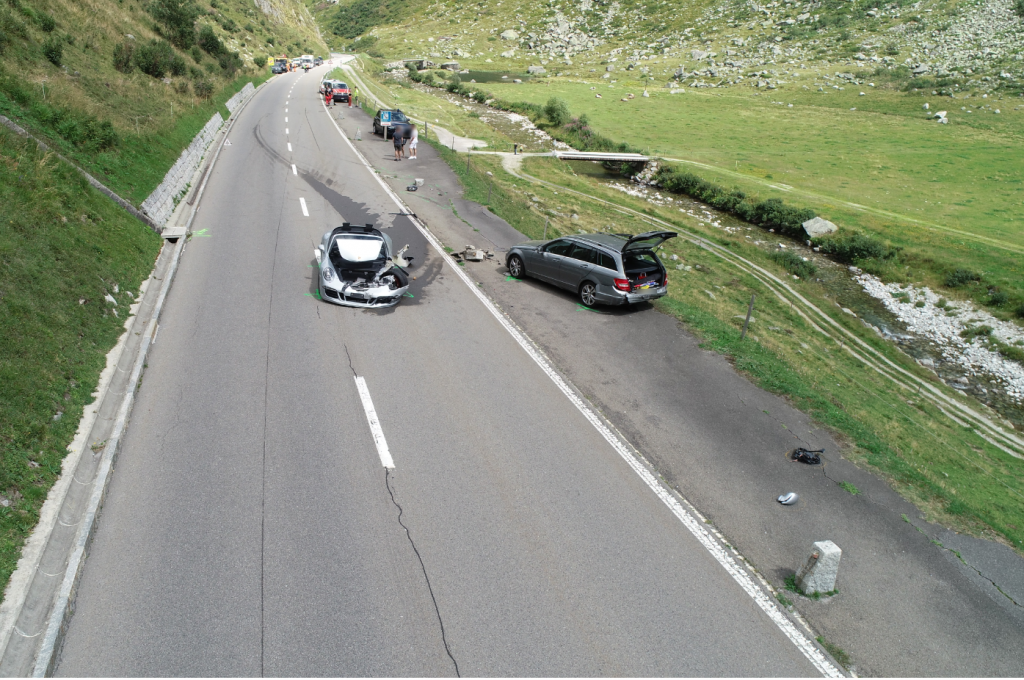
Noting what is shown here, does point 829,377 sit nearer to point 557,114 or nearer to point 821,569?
point 821,569

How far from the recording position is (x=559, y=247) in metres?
15.3

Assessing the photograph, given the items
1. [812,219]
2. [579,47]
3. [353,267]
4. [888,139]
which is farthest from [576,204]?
[579,47]

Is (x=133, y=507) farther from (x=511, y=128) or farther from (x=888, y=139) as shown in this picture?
(x=888, y=139)

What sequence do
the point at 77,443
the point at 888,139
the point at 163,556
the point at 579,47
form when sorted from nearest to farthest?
the point at 163,556, the point at 77,443, the point at 888,139, the point at 579,47

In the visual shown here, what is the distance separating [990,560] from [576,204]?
25.7 m

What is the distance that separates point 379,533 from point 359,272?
7.93 m

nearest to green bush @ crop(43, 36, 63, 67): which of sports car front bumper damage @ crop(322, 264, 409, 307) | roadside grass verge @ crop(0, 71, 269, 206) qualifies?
roadside grass verge @ crop(0, 71, 269, 206)

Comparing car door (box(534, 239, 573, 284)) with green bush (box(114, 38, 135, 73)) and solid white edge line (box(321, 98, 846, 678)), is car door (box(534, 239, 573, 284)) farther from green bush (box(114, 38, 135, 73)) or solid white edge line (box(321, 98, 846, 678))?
green bush (box(114, 38, 135, 73))

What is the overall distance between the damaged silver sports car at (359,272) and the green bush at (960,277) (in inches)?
974

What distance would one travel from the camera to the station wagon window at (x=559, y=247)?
15188mm

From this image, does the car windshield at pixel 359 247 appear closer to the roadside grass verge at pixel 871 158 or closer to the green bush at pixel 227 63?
the roadside grass verge at pixel 871 158

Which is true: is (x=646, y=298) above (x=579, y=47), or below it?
below

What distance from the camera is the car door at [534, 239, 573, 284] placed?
1520 centimetres

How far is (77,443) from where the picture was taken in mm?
7922
